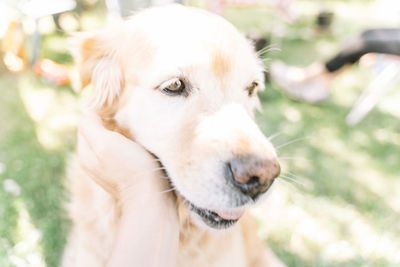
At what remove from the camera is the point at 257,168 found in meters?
1.41

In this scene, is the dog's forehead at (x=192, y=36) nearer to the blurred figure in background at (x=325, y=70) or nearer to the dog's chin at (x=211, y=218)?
the dog's chin at (x=211, y=218)

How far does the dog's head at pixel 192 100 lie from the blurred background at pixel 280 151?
0.36m

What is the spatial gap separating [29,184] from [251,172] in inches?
90.1

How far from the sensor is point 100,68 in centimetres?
199

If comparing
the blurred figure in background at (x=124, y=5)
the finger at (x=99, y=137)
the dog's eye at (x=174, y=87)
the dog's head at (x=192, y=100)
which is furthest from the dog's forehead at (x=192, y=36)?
the blurred figure in background at (x=124, y=5)

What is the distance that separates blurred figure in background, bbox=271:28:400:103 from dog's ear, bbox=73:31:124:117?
3.37 m

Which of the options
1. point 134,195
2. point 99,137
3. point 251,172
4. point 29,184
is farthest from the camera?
point 29,184

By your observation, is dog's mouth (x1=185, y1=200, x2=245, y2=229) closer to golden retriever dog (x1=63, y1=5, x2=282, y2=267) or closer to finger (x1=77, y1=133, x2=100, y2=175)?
golden retriever dog (x1=63, y1=5, x2=282, y2=267)

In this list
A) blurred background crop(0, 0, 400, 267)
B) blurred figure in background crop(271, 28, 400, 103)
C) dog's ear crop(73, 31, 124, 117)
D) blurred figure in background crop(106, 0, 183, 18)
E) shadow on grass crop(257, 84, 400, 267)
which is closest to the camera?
dog's ear crop(73, 31, 124, 117)

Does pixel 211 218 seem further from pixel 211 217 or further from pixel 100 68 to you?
pixel 100 68

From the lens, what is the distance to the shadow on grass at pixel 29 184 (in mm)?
2510

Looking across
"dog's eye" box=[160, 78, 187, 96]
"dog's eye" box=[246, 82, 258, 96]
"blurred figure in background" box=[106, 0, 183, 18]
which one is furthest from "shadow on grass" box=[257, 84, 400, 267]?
"blurred figure in background" box=[106, 0, 183, 18]

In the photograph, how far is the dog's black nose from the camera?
1407mm

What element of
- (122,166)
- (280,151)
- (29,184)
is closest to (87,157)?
(122,166)
